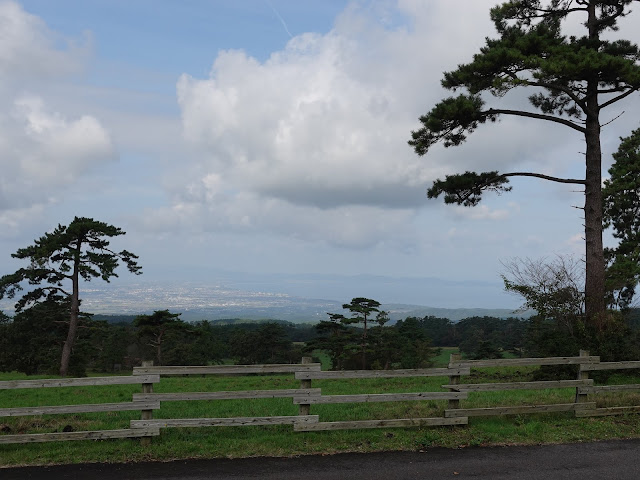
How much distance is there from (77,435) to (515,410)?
28.0ft

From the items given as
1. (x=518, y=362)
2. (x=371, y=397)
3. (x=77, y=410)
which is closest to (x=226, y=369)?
(x=77, y=410)

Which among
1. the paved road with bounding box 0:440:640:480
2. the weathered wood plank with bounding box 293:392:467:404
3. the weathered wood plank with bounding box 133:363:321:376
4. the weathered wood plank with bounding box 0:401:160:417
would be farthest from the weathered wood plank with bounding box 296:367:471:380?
the weathered wood plank with bounding box 0:401:160:417

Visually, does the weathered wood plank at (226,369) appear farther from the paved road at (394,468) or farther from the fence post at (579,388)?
the fence post at (579,388)

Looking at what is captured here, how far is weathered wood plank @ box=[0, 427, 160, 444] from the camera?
27.6 feet

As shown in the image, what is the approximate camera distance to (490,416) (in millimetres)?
10625

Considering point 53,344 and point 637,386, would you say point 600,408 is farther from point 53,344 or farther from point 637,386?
point 53,344

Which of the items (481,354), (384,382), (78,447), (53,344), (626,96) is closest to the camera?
(78,447)

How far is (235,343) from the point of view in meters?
88.8

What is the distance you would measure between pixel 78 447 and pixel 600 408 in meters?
10.8

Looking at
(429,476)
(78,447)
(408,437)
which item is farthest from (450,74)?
(78,447)

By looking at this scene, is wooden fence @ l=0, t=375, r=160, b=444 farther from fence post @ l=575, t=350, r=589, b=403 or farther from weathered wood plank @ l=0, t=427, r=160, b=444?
fence post @ l=575, t=350, r=589, b=403

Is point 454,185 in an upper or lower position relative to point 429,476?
upper

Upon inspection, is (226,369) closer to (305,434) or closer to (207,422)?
(207,422)

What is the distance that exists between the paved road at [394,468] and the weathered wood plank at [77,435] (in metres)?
0.73
